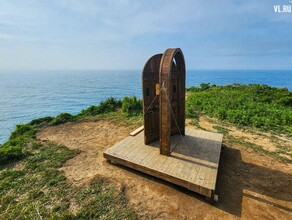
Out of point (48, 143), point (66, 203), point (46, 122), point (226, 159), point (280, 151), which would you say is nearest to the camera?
point (66, 203)

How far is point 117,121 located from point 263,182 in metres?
6.55

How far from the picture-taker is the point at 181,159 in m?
4.14

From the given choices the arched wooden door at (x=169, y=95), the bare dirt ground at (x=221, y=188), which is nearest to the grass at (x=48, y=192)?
the bare dirt ground at (x=221, y=188)

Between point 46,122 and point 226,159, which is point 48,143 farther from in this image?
point 226,159

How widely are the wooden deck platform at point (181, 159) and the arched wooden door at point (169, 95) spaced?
1.26 feet

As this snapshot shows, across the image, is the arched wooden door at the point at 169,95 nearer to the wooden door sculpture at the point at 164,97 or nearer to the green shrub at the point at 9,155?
the wooden door sculpture at the point at 164,97

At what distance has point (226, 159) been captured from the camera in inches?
192

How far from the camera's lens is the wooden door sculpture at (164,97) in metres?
3.98

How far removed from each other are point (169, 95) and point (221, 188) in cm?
251

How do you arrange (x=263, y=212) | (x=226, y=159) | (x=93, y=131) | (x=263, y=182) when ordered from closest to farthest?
(x=263, y=212), (x=263, y=182), (x=226, y=159), (x=93, y=131)

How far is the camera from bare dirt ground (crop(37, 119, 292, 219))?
3084 mm

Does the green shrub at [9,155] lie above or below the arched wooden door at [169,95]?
below

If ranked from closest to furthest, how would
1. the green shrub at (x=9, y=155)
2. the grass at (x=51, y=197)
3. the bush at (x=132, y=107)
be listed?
the grass at (x=51, y=197) < the green shrub at (x=9, y=155) < the bush at (x=132, y=107)

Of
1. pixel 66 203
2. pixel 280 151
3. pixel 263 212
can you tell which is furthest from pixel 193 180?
A: pixel 280 151
